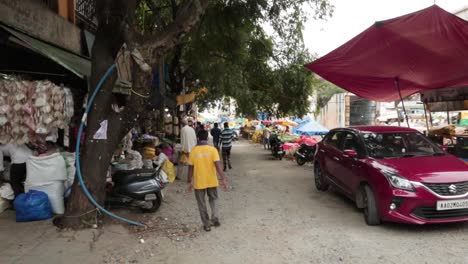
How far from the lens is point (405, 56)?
8867mm

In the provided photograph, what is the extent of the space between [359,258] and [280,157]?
1270cm

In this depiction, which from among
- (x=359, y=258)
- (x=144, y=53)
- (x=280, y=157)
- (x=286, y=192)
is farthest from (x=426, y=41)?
(x=280, y=157)

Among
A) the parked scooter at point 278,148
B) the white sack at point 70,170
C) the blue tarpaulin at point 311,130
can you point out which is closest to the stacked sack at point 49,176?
the white sack at point 70,170

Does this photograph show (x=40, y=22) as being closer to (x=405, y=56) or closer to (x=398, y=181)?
(x=398, y=181)

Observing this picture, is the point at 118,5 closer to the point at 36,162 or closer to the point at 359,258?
the point at 36,162

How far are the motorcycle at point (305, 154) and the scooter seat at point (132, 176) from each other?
877cm

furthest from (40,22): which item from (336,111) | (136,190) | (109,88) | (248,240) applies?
(336,111)

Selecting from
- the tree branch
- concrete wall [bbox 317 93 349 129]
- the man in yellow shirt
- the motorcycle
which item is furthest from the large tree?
concrete wall [bbox 317 93 349 129]

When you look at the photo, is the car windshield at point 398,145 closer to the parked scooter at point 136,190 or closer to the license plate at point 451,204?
the license plate at point 451,204

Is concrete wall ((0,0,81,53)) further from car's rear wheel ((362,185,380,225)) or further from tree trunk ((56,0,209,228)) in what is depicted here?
car's rear wheel ((362,185,380,225))

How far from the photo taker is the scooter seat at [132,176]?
6.29 m

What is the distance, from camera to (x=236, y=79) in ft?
51.3

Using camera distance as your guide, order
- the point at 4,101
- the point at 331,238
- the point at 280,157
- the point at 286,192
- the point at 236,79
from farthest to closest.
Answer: the point at 280,157, the point at 236,79, the point at 286,192, the point at 4,101, the point at 331,238

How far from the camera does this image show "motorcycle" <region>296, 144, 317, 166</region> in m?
14.2
